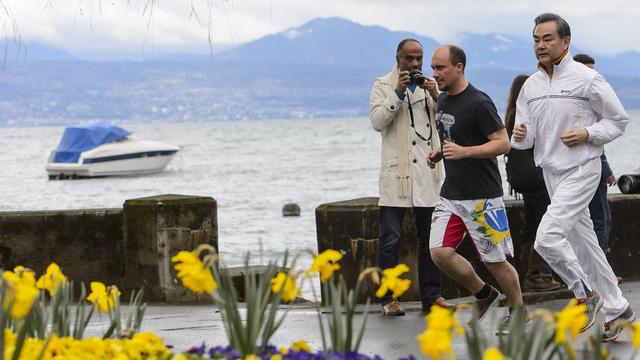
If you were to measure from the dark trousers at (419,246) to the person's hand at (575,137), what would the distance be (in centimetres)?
179

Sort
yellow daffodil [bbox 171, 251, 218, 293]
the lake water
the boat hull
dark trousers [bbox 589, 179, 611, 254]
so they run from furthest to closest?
the boat hull → the lake water → dark trousers [bbox 589, 179, 611, 254] → yellow daffodil [bbox 171, 251, 218, 293]

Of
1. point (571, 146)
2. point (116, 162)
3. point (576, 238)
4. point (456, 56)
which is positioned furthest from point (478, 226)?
point (116, 162)

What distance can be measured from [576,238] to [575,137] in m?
0.64

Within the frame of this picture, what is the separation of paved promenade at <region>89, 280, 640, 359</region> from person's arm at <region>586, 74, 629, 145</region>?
3.74 feet

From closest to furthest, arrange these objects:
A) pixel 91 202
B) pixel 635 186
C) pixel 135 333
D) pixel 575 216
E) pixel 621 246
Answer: pixel 135 333, pixel 575 216, pixel 621 246, pixel 635 186, pixel 91 202

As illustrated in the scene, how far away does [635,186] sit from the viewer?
1197 cm

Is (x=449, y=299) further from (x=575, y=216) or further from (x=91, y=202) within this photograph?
(x=91, y=202)

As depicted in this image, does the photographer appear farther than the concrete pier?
No

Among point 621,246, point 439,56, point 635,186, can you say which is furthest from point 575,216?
point 635,186

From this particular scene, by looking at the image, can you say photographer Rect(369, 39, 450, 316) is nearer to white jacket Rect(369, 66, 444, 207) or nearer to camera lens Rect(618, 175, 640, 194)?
white jacket Rect(369, 66, 444, 207)

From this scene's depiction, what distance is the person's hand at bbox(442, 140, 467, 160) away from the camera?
308 inches

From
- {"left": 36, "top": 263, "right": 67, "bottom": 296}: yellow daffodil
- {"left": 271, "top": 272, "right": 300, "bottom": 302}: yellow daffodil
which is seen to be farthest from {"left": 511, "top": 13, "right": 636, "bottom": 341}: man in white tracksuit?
{"left": 36, "top": 263, "right": 67, "bottom": 296}: yellow daffodil

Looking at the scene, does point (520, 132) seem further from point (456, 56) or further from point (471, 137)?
point (456, 56)

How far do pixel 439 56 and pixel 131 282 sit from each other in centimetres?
357
